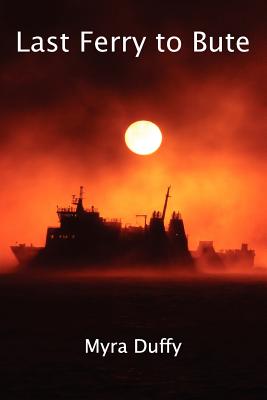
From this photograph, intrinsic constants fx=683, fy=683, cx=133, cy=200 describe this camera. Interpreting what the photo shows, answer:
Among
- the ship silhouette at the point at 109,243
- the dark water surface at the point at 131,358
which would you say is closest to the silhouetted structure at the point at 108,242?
the ship silhouette at the point at 109,243

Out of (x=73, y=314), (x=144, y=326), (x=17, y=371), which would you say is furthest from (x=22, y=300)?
(x=17, y=371)

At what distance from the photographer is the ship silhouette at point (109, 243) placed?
459 ft

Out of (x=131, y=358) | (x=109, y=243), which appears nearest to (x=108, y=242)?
(x=109, y=243)

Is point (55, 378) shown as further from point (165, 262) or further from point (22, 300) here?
point (165, 262)

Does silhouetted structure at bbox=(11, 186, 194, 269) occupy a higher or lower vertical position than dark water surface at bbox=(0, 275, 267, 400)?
higher

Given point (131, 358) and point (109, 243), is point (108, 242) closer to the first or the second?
point (109, 243)

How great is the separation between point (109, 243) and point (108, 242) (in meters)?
0.30

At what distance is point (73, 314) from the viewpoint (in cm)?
5003

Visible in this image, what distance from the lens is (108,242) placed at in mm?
143750

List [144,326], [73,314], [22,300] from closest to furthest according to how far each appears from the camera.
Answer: [144,326], [73,314], [22,300]

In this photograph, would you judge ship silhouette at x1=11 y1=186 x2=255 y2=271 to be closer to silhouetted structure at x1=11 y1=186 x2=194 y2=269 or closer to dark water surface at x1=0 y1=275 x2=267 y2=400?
silhouetted structure at x1=11 y1=186 x2=194 y2=269

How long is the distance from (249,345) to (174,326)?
9.20m

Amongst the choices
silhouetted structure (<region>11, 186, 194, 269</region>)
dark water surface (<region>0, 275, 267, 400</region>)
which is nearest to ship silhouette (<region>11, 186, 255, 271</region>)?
silhouetted structure (<region>11, 186, 194, 269</region>)

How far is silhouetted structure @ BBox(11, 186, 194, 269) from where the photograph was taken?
140 metres
